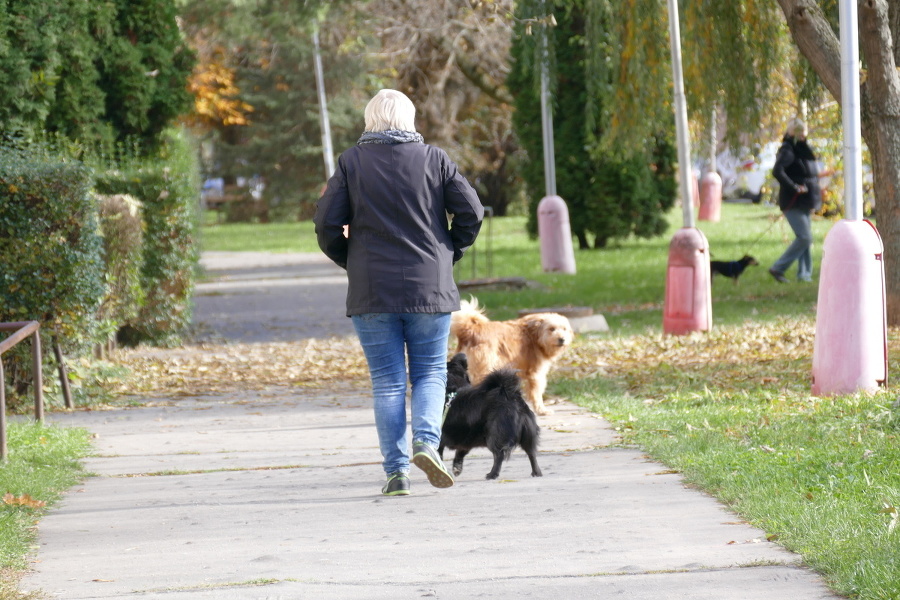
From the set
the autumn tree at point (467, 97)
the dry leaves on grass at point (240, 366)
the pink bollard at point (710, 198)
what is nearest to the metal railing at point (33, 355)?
the dry leaves on grass at point (240, 366)

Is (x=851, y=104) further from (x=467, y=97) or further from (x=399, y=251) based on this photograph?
(x=467, y=97)

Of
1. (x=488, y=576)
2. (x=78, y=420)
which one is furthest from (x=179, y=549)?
(x=78, y=420)

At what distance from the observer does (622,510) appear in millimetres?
5453

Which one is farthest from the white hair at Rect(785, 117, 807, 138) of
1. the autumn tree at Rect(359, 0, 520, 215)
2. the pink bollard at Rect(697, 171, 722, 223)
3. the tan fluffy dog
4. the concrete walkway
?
the autumn tree at Rect(359, 0, 520, 215)

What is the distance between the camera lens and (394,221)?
19.4 ft

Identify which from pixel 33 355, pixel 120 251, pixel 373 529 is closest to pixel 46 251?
pixel 33 355

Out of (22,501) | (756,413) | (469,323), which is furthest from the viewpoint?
(469,323)

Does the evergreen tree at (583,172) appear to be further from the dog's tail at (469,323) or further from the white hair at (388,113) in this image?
the white hair at (388,113)

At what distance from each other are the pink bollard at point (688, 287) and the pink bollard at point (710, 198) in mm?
20231

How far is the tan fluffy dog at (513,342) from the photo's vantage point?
27.2ft

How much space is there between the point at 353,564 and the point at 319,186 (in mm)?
47148

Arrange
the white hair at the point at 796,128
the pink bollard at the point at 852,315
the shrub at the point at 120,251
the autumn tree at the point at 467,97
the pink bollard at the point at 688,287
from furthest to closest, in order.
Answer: the autumn tree at the point at 467,97, the white hair at the point at 796,128, the pink bollard at the point at 688,287, the shrub at the point at 120,251, the pink bollard at the point at 852,315

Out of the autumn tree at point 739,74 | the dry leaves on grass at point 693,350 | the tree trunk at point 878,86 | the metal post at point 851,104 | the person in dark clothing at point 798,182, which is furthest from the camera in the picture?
the person in dark clothing at point 798,182

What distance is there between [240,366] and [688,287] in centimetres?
456
